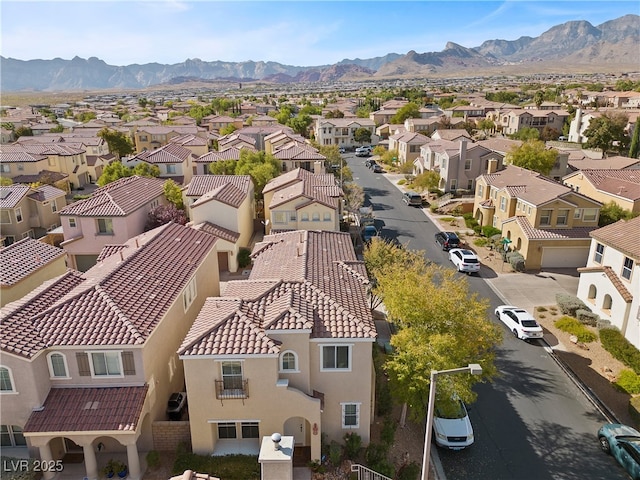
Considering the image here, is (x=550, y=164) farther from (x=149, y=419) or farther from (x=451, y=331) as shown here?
(x=149, y=419)

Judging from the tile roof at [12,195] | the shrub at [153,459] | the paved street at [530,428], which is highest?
the tile roof at [12,195]

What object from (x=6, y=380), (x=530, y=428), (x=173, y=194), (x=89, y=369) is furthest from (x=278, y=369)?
(x=173, y=194)

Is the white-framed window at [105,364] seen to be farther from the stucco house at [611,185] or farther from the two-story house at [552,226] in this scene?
the stucco house at [611,185]

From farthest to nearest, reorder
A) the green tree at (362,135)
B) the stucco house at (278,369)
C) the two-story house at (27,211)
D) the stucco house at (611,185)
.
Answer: the green tree at (362,135) < the two-story house at (27,211) < the stucco house at (611,185) < the stucco house at (278,369)

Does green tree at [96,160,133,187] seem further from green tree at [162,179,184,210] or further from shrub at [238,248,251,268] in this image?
shrub at [238,248,251,268]

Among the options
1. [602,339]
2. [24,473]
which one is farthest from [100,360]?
[602,339]

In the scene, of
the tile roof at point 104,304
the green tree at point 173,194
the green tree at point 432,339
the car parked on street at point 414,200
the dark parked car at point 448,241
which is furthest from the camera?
the car parked on street at point 414,200

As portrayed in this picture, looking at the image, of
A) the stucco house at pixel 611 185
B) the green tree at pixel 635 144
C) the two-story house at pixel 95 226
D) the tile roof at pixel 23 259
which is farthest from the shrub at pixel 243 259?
the green tree at pixel 635 144

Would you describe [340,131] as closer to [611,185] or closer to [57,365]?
[611,185]
